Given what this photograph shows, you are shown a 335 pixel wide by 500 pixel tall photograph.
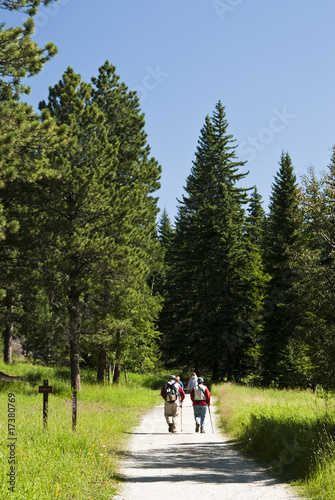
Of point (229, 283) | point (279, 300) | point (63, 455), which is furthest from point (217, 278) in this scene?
point (63, 455)

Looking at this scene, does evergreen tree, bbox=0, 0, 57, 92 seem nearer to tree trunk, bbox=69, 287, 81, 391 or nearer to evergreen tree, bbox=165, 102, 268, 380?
tree trunk, bbox=69, 287, 81, 391

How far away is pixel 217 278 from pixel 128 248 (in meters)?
16.7

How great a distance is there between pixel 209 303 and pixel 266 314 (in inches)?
216

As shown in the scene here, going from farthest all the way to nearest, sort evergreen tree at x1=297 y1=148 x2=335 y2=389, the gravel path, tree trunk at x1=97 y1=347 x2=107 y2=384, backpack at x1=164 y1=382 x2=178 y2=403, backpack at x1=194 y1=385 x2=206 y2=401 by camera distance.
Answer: tree trunk at x1=97 y1=347 x2=107 y2=384, backpack at x1=164 y1=382 x2=178 y2=403, backpack at x1=194 y1=385 x2=206 y2=401, evergreen tree at x1=297 y1=148 x2=335 y2=389, the gravel path

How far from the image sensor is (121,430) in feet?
47.6

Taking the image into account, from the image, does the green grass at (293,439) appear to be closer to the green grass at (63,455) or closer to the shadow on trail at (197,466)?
the shadow on trail at (197,466)

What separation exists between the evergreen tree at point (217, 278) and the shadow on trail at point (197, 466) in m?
25.4

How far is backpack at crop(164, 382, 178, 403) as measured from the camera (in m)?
16.1

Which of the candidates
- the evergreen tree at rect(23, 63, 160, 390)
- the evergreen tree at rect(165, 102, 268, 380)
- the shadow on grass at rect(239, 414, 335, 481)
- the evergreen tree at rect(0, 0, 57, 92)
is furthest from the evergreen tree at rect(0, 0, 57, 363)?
the evergreen tree at rect(165, 102, 268, 380)

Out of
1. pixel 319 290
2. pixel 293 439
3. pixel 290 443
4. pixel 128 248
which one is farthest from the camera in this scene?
pixel 128 248

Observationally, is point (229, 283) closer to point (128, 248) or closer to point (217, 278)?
point (217, 278)

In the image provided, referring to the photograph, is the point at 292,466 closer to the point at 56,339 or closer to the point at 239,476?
the point at 239,476

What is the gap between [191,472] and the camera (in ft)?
31.0

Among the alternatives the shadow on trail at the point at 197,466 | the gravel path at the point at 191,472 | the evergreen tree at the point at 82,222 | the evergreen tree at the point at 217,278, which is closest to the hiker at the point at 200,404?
the gravel path at the point at 191,472
